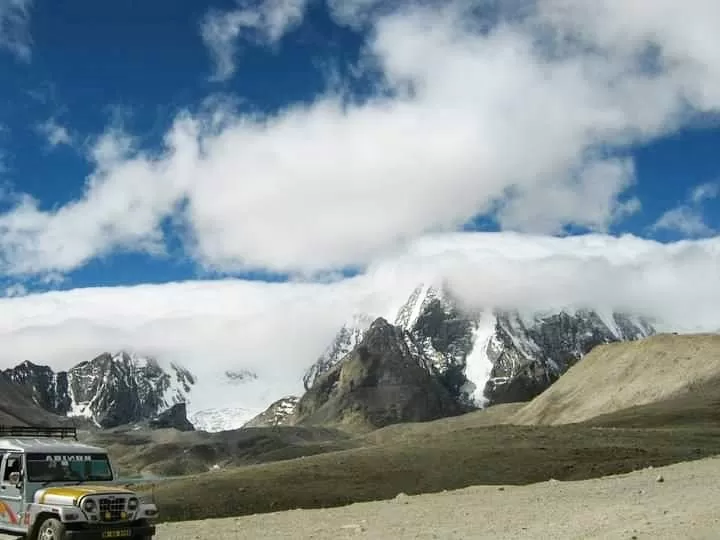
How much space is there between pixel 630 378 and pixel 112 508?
320 feet

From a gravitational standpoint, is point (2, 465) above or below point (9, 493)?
above

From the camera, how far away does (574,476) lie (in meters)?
42.8

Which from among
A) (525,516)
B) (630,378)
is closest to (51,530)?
(525,516)

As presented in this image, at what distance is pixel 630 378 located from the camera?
107m

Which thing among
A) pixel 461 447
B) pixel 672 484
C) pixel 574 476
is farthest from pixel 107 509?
pixel 461 447

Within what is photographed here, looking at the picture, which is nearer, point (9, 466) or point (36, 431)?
point (9, 466)

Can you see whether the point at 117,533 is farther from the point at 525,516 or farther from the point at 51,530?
the point at 525,516

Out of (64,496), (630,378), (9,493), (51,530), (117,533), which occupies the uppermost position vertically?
(630,378)

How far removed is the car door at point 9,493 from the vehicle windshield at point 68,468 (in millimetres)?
331

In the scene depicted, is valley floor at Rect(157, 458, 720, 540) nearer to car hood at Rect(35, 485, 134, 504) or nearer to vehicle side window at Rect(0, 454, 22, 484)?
car hood at Rect(35, 485, 134, 504)

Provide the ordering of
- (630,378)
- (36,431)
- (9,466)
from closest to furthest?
(9,466) → (36,431) → (630,378)

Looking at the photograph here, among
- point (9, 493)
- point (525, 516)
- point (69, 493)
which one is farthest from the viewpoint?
point (525, 516)

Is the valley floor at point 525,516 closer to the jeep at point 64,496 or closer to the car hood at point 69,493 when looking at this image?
the jeep at point 64,496

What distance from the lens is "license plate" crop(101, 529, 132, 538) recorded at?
1811cm
